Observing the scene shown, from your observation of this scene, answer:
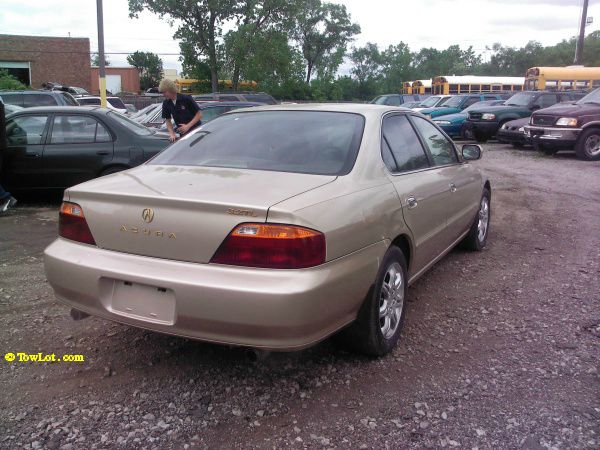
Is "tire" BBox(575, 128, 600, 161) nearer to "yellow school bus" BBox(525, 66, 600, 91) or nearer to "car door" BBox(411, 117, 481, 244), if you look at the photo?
"car door" BBox(411, 117, 481, 244)

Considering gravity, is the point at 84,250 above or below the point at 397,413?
above

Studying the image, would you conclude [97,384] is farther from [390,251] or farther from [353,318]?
[390,251]

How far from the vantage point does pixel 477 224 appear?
18.8 ft

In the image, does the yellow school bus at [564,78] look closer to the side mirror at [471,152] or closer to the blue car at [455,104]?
the blue car at [455,104]

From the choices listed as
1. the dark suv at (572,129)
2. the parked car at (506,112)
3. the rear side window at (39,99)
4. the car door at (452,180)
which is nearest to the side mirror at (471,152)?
the car door at (452,180)

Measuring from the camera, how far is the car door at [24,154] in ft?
24.8

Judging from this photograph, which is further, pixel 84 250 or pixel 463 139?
pixel 463 139

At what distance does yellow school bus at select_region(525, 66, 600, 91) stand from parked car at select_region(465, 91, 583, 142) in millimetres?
6413

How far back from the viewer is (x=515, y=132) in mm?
16000

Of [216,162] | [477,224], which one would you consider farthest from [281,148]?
[477,224]

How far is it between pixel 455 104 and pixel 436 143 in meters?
19.3

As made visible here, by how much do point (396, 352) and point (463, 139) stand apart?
55.2ft

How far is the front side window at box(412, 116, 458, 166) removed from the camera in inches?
181

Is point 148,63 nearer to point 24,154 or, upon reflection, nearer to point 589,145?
point 589,145
